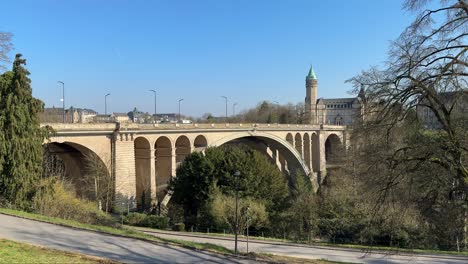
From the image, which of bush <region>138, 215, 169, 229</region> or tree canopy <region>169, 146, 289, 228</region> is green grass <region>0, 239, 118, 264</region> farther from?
tree canopy <region>169, 146, 289, 228</region>

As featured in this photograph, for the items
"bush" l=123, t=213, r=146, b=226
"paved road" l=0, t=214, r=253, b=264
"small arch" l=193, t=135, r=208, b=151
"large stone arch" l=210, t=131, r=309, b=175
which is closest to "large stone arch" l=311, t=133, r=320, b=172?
"large stone arch" l=210, t=131, r=309, b=175

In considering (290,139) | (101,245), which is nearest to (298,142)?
(290,139)

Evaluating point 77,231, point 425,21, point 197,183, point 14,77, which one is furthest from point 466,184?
point 197,183

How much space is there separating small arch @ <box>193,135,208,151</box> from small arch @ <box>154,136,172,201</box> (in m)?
5.01

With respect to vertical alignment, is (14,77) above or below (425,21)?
above

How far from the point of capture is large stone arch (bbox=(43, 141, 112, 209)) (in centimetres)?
2967

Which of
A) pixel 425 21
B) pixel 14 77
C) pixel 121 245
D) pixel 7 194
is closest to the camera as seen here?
pixel 425 21

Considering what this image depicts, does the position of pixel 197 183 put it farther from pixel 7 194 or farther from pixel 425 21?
pixel 425 21

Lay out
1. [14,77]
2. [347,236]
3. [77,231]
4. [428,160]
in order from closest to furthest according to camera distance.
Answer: [428,160]
[77,231]
[14,77]
[347,236]

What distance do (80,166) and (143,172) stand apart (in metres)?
5.58

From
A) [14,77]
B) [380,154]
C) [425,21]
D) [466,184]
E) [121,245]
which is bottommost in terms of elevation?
[121,245]

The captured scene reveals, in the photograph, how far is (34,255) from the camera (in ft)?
28.1

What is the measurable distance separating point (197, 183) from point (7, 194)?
1474 cm

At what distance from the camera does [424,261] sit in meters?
19.0
